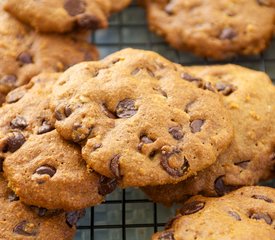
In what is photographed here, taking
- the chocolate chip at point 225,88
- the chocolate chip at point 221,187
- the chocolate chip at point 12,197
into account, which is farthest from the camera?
the chocolate chip at point 225,88

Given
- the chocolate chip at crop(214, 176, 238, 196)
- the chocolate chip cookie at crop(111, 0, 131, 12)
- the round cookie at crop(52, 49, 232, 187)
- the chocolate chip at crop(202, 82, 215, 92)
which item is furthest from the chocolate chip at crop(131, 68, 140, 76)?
the chocolate chip cookie at crop(111, 0, 131, 12)

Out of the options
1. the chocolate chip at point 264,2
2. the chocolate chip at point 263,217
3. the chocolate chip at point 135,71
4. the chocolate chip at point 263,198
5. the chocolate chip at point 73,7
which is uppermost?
the chocolate chip at point 73,7

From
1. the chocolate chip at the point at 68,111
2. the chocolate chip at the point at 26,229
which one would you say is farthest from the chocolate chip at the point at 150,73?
the chocolate chip at the point at 26,229

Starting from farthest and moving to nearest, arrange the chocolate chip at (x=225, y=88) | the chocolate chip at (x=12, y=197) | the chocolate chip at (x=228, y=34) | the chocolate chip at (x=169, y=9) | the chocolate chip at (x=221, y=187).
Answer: the chocolate chip at (x=169, y=9)
the chocolate chip at (x=228, y=34)
the chocolate chip at (x=225, y=88)
the chocolate chip at (x=221, y=187)
the chocolate chip at (x=12, y=197)

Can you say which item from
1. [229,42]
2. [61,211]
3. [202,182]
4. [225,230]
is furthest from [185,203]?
[229,42]

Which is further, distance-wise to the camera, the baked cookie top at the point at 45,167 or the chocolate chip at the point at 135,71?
the chocolate chip at the point at 135,71

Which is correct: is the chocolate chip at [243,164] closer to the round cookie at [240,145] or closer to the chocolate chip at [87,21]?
the round cookie at [240,145]

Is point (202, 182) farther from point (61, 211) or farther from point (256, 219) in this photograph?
point (61, 211)
